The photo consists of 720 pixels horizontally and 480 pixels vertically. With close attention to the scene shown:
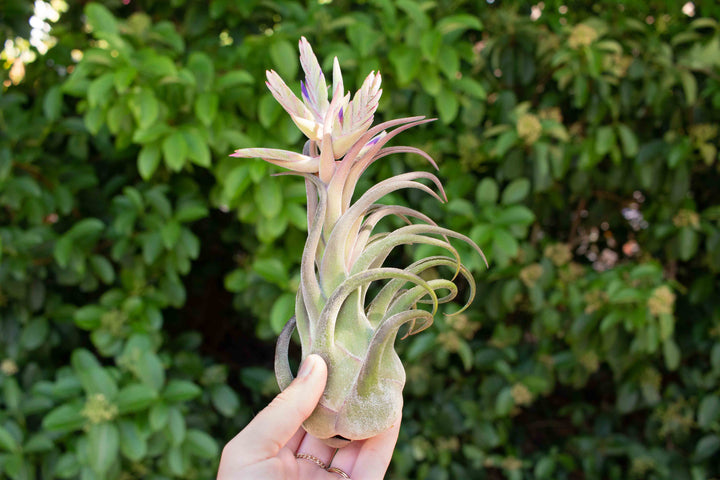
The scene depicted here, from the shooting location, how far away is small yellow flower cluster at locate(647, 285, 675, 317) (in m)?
1.59

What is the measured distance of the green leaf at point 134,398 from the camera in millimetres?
1543

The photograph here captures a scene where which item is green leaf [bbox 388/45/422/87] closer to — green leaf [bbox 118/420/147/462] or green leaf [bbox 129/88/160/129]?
green leaf [bbox 129/88/160/129]

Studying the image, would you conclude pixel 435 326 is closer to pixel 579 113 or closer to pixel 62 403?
pixel 579 113

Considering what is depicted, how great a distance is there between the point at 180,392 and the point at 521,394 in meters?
0.98

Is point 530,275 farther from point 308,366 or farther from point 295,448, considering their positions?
point 308,366

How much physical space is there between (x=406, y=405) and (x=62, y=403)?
1023 mm

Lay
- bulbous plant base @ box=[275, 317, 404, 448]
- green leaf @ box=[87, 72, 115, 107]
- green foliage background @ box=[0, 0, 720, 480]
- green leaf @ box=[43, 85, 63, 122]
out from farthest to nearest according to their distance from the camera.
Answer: green leaf @ box=[43, 85, 63, 122], green foliage background @ box=[0, 0, 720, 480], green leaf @ box=[87, 72, 115, 107], bulbous plant base @ box=[275, 317, 404, 448]

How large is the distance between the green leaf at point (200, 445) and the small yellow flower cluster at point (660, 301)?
4.05 feet

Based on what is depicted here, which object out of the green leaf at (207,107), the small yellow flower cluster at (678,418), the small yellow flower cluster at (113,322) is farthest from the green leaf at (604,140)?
the small yellow flower cluster at (113,322)

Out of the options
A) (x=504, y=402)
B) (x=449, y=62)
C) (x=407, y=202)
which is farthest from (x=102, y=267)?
(x=504, y=402)

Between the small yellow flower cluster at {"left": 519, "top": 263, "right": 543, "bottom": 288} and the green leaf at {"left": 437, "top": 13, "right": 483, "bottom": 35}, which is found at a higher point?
the green leaf at {"left": 437, "top": 13, "right": 483, "bottom": 35}

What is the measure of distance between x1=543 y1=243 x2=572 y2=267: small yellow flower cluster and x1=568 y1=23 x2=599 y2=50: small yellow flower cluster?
56cm

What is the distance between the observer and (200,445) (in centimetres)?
165

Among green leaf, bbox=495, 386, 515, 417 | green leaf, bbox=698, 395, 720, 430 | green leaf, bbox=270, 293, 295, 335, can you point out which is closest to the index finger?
green leaf, bbox=270, 293, 295, 335
